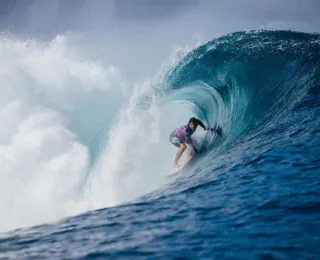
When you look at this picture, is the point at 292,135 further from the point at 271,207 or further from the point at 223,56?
the point at 223,56

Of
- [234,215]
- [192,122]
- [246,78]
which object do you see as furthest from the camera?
[246,78]

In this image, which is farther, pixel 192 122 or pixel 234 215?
pixel 192 122

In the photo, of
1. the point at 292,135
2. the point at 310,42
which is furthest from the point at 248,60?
the point at 292,135

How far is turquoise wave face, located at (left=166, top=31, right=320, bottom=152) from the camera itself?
22.8ft

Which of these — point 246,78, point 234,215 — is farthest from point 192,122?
point 234,215

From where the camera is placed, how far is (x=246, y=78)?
9594 millimetres

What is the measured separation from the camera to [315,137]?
13.9 ft

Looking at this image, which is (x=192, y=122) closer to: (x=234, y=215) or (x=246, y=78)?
(x=246, y=78)

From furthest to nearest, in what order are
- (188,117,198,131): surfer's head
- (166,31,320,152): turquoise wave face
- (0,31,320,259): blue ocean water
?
(188,117,198,131): surfer's head → (166,31,320,152): turquoise wave face → (0,31,320,259): blue ocean water

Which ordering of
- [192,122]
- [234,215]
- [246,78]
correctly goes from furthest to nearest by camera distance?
[246,78], [192,122], [234,215]

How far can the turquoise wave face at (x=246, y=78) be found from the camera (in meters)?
6.96

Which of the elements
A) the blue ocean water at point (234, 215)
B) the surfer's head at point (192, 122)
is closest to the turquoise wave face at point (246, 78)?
the blue ocean water at point (234, 215)

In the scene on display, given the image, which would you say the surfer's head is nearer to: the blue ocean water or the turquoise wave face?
the turquoise wave face

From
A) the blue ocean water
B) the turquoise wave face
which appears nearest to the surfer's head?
the turquoise wave face
